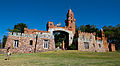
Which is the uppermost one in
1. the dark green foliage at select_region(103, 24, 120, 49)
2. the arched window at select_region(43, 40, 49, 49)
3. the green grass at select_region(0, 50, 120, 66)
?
the dark green foliage at select_region(103, 24, 120, 49)

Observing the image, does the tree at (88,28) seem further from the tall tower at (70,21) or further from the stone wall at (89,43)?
the tall tower at (70,21)

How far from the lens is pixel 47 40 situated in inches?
1110

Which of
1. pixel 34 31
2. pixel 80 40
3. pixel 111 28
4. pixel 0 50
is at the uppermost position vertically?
pixel 111 28

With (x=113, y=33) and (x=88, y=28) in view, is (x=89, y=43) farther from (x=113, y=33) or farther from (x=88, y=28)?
(x=88, y=28)

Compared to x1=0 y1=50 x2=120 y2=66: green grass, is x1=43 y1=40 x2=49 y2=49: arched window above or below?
above

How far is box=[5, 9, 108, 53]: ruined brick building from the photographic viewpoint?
24773 millimetres

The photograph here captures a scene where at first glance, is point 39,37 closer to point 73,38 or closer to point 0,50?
point 0,50

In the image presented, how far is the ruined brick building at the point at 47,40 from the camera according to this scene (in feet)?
81.3

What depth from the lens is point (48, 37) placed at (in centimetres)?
2850

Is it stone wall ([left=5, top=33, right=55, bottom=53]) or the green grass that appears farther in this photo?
stone wall ([left=5, top=33, right=55, bottom=53])

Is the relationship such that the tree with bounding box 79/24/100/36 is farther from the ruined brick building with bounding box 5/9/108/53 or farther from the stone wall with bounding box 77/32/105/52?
the stone wall with bounding box 77/32/105/52

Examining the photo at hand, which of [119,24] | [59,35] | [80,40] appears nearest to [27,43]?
[80,40]

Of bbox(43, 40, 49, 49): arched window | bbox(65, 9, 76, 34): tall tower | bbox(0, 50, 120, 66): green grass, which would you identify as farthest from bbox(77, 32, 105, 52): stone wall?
bbox(0, 50, 120, 66): green grass

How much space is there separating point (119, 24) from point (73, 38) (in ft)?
80.3
